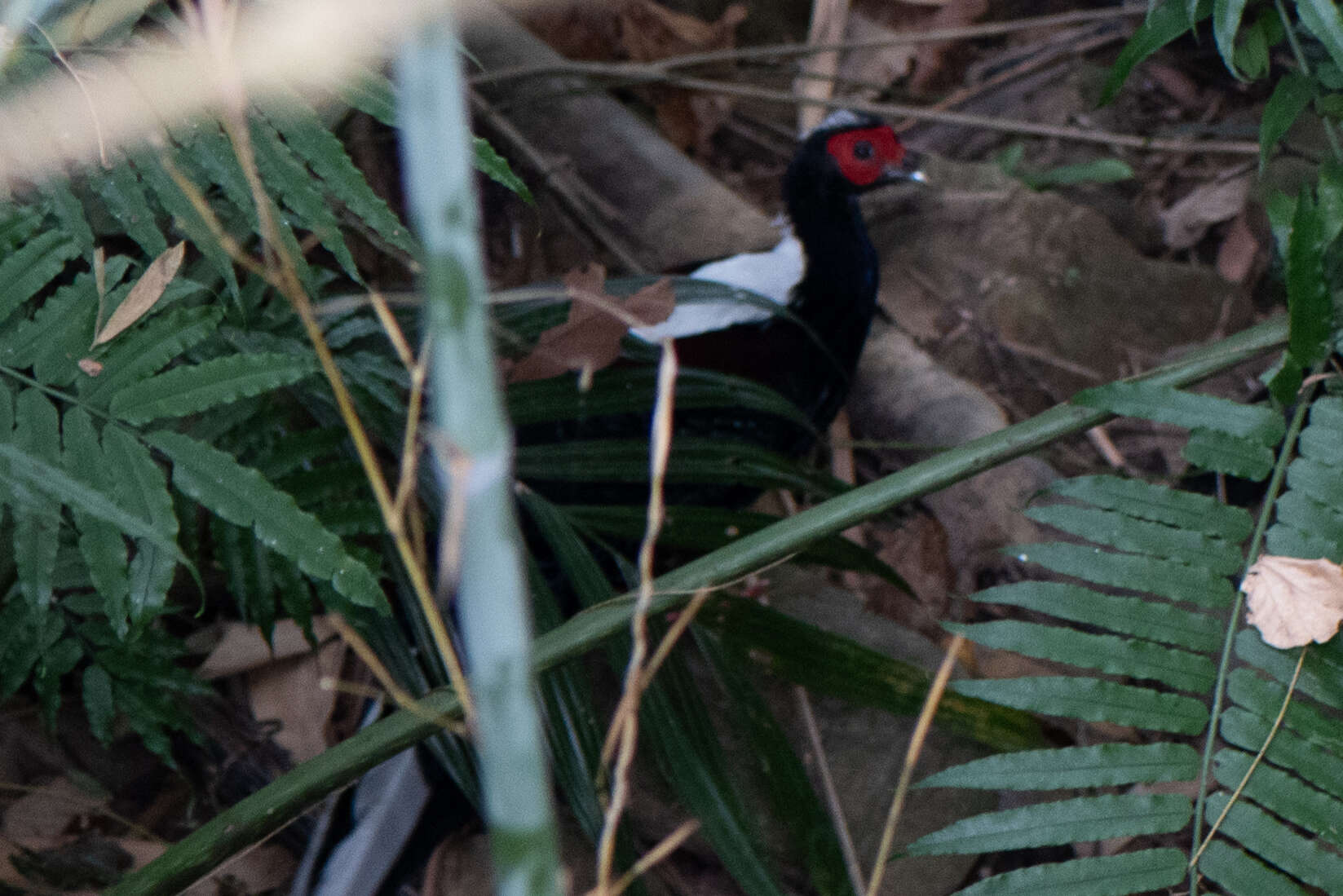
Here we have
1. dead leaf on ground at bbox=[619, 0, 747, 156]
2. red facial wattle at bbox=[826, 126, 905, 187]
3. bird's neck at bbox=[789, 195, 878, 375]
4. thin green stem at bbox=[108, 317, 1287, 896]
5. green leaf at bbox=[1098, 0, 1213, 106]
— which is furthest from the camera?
dead leaf on ground at bbox=[619, 0, 747, 156]

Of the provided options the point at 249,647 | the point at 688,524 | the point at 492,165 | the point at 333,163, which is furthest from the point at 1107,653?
the point at 249,647

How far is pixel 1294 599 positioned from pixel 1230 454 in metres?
0.13

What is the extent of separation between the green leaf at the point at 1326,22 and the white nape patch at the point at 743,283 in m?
0.90

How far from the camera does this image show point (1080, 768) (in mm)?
856

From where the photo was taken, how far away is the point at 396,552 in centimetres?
113

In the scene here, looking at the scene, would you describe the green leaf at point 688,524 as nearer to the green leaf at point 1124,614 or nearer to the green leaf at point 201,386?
the green leaf at point 1124,614

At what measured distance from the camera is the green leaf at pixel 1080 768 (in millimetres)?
848

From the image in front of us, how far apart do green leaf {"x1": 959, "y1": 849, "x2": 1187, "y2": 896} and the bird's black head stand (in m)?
1.39

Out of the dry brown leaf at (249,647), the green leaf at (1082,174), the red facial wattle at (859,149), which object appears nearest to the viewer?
the dry brown leaf at (249,647)

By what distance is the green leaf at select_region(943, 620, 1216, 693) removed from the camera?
2.90 feet

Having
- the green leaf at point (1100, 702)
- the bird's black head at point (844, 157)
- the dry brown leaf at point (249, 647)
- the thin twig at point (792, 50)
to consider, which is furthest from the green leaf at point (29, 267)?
the bird's black head at point (844, 157)

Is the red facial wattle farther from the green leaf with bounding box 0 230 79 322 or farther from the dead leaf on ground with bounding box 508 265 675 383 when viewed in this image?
the green leaf with bounding box 0 230 79 322

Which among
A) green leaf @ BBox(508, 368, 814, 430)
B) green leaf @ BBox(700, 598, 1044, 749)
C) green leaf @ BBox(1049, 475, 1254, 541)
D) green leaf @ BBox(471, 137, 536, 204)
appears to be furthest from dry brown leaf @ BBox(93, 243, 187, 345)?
green leaf @ BBox(1049, 475, 1254, 541)

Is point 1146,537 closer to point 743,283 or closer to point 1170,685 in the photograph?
point 1170,685
